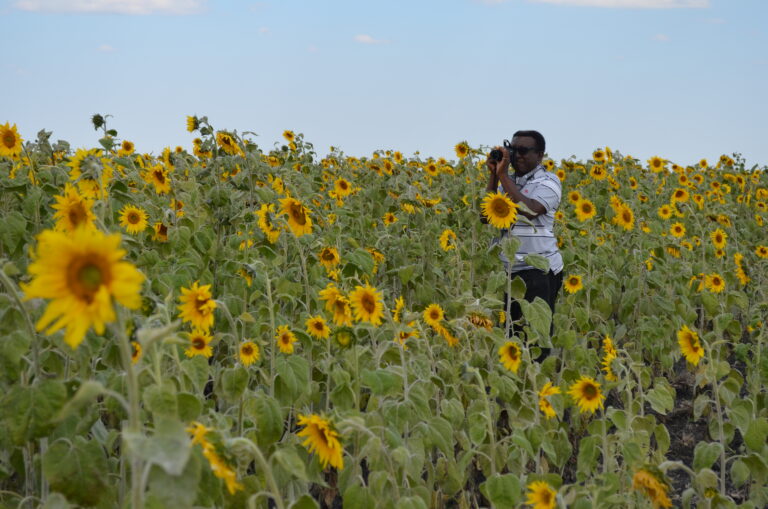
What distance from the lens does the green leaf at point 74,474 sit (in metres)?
1.87

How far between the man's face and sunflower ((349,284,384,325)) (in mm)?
2371

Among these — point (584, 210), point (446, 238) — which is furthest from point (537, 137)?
point (584, 210)

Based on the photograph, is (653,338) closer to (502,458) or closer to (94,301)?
(502,458)

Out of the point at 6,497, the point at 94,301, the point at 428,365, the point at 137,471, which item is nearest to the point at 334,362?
the point at 428,365

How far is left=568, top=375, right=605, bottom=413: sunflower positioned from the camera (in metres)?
3.55

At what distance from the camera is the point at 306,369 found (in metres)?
2.85

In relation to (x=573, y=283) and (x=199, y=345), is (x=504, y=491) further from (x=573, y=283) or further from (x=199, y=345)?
(x=573, y=283)

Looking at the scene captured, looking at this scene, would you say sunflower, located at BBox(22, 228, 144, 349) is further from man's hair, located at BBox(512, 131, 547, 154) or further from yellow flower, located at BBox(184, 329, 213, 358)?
A: man's hair, located at BBox(512, 131, 547, 154)

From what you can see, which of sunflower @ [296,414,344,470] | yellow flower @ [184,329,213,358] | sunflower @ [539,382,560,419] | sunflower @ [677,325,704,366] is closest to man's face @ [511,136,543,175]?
sunflower @ [677,325,704,366]

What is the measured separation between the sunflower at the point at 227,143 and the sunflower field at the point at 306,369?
0.04 ft

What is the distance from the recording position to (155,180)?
4977 mm

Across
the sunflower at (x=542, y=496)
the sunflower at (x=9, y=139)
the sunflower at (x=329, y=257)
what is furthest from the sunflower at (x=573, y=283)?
the sunflower at (x=9, y=139)

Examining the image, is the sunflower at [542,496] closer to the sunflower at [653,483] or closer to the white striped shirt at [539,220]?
the sunflower at [653,483]

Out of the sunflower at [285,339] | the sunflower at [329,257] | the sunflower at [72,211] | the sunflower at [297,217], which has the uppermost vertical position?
the sunflower at [72,211]
